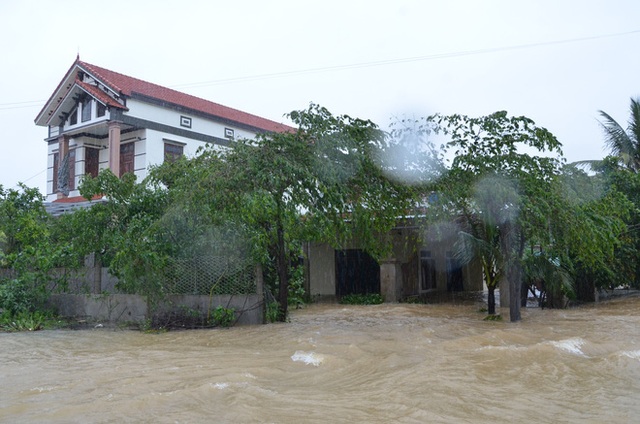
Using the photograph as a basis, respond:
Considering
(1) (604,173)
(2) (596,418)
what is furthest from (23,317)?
(1) (604,173)

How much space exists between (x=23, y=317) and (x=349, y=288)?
409 inches

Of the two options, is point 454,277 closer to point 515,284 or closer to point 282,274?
point 515,284

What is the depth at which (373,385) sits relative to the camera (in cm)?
654

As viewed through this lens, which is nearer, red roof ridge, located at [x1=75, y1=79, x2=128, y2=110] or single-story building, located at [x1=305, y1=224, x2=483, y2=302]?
single-story building, located at [x1=305, y1=224, x2=483, y2=302]

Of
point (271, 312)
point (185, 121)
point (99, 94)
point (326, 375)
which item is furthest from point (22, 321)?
point (185, 121)

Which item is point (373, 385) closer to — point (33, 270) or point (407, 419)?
point (407, 419)

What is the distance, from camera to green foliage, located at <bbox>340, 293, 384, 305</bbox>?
18.0 metres

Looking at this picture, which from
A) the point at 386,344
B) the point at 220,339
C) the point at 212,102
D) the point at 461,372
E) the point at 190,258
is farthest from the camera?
the point at 212,102

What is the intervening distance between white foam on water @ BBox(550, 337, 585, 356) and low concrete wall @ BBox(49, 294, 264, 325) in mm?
5591

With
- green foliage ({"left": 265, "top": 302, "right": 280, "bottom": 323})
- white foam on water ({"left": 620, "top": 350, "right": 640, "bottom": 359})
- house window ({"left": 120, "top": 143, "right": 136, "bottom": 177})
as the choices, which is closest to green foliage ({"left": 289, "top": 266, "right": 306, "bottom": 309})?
green foliage ({"left": 265, "top": 302, "right": 280, "bottom": 323})

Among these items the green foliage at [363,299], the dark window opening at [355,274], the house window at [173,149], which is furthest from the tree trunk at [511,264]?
the house window at [173,149]

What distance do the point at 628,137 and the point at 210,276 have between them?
62.9 feet

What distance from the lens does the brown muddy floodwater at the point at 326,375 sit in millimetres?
5375

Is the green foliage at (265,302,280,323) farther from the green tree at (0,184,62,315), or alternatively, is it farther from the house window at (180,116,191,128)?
the house window at (180,116,191,128)
